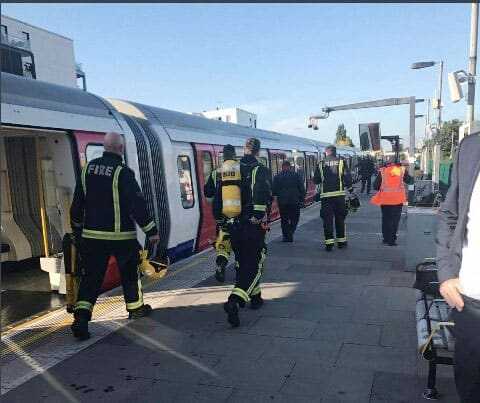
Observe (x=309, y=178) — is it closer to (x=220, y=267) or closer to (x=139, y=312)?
(x=220, y=267)

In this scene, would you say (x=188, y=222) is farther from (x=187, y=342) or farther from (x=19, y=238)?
(x=187, y=342)

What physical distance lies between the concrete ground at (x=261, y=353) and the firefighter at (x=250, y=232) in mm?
321

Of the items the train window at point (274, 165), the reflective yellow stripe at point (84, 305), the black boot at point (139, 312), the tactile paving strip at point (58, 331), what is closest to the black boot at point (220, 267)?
the tactile paving strip at point (58, 331)

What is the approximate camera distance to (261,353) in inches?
152

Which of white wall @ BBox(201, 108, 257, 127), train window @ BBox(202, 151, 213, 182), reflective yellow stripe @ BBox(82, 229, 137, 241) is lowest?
reflective yellow stripe @ BBox(82, 229, 137, 241)

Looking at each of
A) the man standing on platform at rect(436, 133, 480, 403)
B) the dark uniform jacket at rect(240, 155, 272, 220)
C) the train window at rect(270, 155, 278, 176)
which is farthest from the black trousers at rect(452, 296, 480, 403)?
the train window at rect(270, 155, 278, 176)

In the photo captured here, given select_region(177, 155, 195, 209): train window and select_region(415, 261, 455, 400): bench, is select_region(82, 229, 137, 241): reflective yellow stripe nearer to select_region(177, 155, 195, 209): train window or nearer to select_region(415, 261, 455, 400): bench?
select_region(415, 261, 455, 400): bench

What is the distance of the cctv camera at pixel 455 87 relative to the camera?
29.0 ft

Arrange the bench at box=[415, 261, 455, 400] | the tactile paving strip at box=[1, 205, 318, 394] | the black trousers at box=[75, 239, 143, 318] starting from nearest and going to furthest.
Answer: the bench at box=[415, 261, 455, 400], the tactile paving strip at box=[1, 205, 318, 394], the black trousers at box=[75, 239, 143, 318]

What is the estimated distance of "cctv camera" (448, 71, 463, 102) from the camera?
8828 millimetres

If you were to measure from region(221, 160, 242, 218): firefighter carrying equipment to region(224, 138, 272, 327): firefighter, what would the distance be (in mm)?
57

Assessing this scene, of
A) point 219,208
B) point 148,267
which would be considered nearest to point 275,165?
point 219,208

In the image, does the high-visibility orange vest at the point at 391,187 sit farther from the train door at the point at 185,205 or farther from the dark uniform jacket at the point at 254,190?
the dark uniform jacket at the point at 254,190

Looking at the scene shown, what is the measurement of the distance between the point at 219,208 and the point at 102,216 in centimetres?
144
